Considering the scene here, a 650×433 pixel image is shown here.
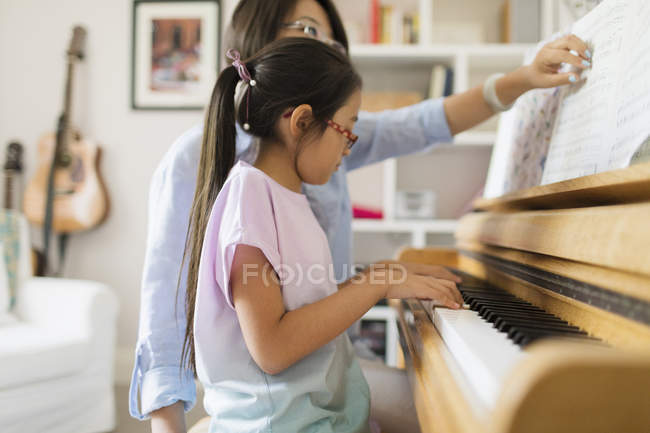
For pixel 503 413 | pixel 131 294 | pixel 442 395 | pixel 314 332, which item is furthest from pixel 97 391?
pixel 503 413

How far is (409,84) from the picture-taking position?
9.09 ft

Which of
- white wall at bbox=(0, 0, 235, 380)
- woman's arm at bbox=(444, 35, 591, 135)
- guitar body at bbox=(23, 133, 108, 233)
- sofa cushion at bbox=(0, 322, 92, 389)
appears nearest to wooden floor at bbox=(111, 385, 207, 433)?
sofa cushion at bbox=(0, 322, 92, 389)

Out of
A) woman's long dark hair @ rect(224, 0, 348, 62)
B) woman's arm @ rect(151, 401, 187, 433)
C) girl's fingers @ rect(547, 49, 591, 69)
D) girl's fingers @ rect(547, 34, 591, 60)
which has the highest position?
woman's long dark hair @ rect(224, 0, 348, 62)

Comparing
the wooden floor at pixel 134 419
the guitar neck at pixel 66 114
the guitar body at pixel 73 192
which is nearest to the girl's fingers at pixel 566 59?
the wooden floor at pixel 134 419

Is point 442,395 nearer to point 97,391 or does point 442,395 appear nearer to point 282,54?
point 282,54

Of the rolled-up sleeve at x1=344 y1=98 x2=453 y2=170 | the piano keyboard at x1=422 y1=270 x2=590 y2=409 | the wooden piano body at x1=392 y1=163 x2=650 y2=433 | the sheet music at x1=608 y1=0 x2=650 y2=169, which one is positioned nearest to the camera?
the wooden piano body at x1=392 y1=163 x2=650 y2=433

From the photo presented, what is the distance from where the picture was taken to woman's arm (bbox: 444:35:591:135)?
0.98 metres

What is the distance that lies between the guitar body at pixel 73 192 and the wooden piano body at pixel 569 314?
7.81 feet

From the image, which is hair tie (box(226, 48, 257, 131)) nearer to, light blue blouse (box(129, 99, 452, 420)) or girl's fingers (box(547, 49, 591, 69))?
light blue blouse (box(129, 99, 452, 420))

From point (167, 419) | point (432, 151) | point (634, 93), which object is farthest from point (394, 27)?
point (167, 419)

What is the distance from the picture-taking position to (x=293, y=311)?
0.76m

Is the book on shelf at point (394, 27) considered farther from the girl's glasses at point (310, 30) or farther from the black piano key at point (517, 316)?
the black piano key at point (517, 316)

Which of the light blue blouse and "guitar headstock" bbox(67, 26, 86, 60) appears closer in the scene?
the light blue blouse

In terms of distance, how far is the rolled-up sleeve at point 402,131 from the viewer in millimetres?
1366
